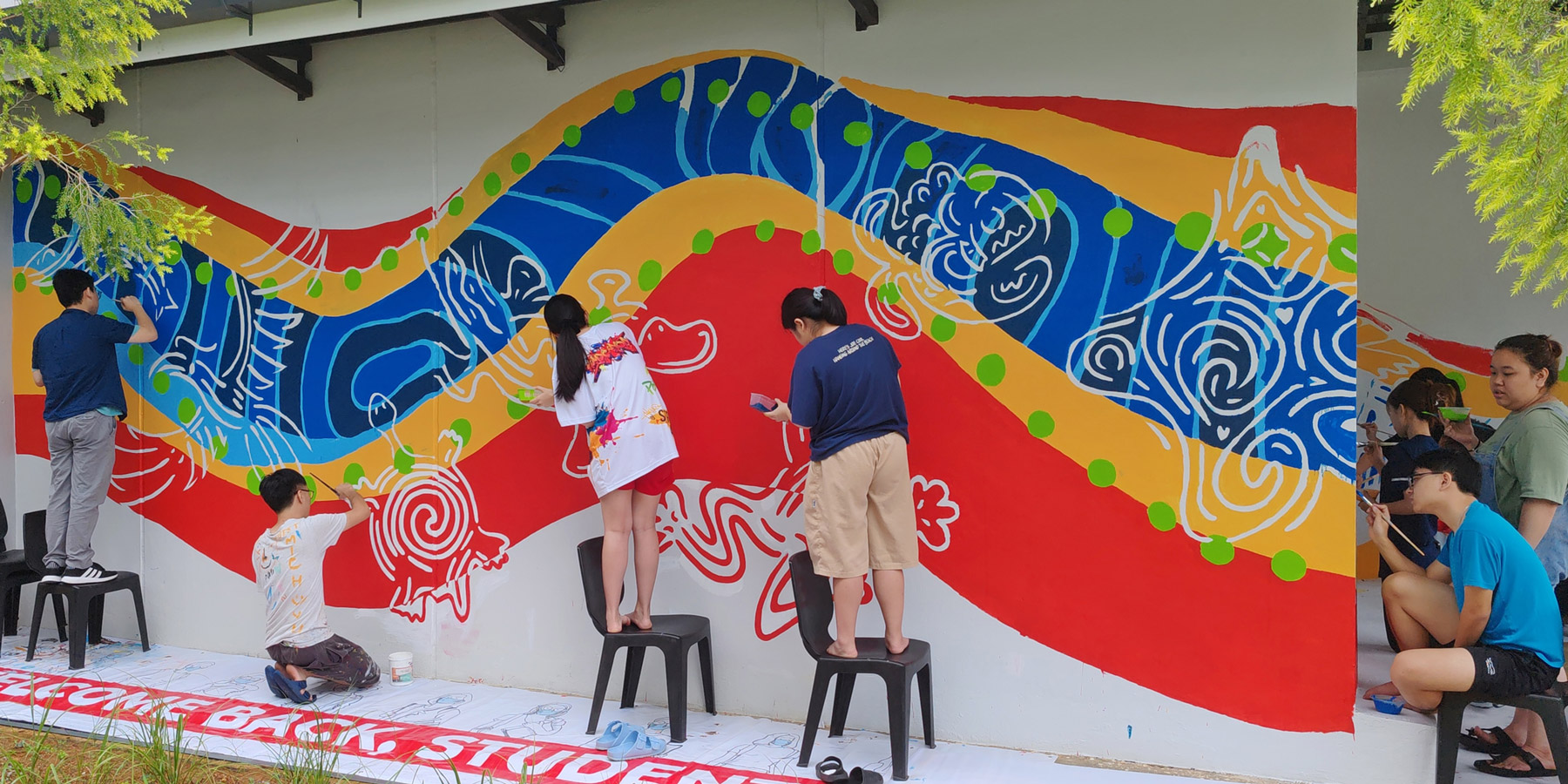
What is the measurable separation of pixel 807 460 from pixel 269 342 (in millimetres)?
3116

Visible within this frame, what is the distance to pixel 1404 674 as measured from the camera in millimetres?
3326

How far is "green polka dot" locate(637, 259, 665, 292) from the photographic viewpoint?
4387 millimetres

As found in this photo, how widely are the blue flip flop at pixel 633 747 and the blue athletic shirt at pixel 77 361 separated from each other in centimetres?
367

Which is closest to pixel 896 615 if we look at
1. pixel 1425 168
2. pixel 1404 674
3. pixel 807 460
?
pixel 807 460

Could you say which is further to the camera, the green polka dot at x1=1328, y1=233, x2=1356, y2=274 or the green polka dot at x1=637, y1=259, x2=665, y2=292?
the green polka dot at x1=637, y1=259, x2=665, y2=292

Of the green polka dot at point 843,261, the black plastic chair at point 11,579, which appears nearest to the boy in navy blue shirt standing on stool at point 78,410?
the black plastic chair at point 11,579

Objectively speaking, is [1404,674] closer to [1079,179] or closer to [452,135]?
[1079,179]

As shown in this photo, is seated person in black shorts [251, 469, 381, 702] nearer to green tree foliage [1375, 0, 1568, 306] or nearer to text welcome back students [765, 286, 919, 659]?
text welcome back students [765, 286, 919, 659]

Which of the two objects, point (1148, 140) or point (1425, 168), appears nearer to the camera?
point (1148, 140)

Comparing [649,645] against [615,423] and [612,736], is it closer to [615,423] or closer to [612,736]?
[612,736]

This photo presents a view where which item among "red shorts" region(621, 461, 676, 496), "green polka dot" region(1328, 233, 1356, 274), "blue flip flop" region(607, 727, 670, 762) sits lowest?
"blue flip flop" region(607, 727, 670, 762)

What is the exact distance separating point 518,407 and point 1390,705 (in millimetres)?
3823

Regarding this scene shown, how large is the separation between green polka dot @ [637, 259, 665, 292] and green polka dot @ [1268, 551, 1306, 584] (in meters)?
2.77

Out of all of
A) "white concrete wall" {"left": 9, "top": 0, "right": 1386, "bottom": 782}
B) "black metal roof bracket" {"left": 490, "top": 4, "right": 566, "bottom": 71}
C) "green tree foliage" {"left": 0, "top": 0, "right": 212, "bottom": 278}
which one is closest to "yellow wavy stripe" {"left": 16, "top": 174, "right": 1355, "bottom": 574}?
"white concrete wall" {"left": 9, "top": 0, "right": 1386, "bottom": 782}
